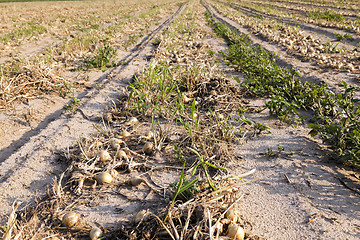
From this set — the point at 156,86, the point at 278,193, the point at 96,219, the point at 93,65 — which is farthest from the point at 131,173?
the point at 93,65

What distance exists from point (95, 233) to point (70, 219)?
0.75ft

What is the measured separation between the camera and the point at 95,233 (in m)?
1.70

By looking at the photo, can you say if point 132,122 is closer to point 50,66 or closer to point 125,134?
point 125,134

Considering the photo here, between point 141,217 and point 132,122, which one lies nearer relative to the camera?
point 141,217

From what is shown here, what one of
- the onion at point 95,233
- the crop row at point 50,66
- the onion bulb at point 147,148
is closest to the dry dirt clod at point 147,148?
the onion bulb at point 147,148

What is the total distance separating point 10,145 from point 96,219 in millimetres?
1730

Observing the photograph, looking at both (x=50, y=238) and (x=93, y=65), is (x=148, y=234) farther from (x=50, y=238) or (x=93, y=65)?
(x=93, y=65)

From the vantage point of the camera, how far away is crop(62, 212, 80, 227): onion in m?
1.78

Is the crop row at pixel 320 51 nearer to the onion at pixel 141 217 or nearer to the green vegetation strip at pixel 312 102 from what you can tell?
the green vegetation strip at pixel 312 102

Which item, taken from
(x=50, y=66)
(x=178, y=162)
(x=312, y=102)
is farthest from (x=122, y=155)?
(x=50, y=66)

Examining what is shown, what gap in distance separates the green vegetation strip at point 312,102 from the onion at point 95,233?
2.18 metres

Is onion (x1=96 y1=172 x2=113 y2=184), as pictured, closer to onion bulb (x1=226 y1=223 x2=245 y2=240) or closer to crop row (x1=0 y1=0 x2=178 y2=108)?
onion bulb (x1=226 y1=223 x2=245 y2=240)

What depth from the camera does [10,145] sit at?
9.48 ft

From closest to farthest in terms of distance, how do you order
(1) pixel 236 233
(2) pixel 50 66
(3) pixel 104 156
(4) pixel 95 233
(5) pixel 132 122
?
(1) pixel 236 233 < (4) pixel 95 233 < (3) pixel 104 156 < (5) pixel 132 122 < (2) pixel 50 66
